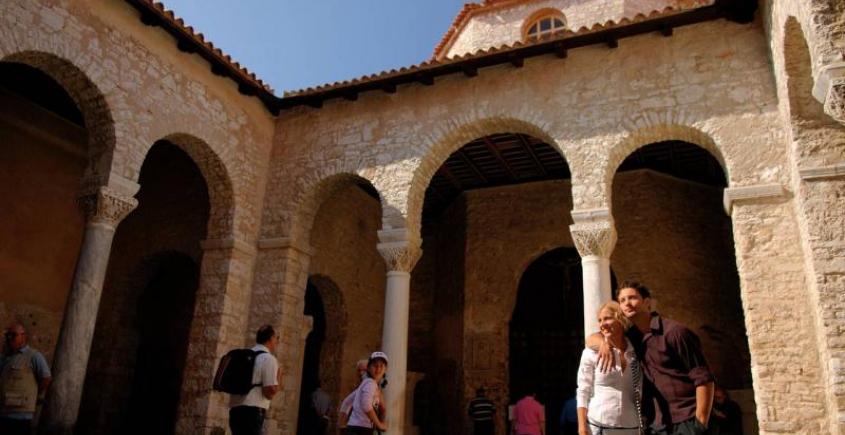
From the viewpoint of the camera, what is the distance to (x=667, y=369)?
12.5 feet

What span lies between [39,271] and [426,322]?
7.75 m

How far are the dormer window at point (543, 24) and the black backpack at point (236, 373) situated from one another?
11.7 metres

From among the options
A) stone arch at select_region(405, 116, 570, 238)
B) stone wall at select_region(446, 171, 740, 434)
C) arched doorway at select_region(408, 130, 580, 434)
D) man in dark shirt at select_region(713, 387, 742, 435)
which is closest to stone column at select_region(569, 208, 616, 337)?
stone arch at select_region(405, 116, 570, 238)

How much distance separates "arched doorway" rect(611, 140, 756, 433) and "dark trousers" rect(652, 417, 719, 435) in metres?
8.34

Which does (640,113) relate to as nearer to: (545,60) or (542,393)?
(545,60)

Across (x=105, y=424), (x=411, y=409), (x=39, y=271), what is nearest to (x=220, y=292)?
(x=39, y=271)

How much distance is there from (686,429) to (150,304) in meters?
11.6

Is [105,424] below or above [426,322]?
below

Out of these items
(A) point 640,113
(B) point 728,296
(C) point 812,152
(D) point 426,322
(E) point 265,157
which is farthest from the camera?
(D) point 426,322

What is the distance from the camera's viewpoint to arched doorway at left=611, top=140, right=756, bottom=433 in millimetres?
11500

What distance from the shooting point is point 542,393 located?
40.6 ft

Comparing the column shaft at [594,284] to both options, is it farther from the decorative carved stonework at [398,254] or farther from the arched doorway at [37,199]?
the arched doorway at [37,199]

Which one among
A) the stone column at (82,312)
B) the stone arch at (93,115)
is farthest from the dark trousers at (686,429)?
the stone arch at (93,115)

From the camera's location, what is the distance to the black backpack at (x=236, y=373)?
5.40 m
